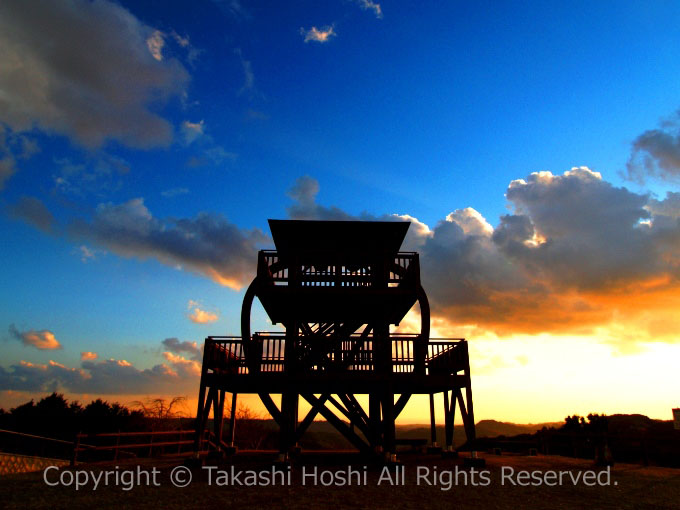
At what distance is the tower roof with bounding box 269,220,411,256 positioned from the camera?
1766cm

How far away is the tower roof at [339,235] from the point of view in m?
17.7

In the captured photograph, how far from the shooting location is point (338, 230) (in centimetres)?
1791

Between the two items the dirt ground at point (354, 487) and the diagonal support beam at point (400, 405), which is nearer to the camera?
the dirt ground at point (354, 487)

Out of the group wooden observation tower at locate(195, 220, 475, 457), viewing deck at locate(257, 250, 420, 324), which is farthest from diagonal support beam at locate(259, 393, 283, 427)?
viewing deck at locate(257, 250, 420, 324)

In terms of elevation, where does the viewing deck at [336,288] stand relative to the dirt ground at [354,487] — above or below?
above

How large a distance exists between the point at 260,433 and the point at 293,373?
32010mm

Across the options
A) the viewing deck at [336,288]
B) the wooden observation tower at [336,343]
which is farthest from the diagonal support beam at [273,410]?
the viewing deck at [336,288]

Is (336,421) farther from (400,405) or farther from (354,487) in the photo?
(354,487)

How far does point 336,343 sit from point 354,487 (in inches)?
275

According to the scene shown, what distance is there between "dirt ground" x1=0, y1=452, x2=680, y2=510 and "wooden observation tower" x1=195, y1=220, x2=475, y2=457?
1.47 m

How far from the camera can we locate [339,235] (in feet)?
59.4

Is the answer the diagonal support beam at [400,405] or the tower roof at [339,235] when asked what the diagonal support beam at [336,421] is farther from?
the tower roof at [339,235]

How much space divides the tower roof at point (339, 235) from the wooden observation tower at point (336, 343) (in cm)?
4

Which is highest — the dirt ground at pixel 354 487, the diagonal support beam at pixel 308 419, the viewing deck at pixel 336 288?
the viewing deck at pixel 336 288
